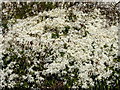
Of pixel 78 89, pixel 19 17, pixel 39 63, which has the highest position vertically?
pixel 19 17

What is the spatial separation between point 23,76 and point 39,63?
3.69 ft

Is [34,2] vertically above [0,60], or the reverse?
[34,2]

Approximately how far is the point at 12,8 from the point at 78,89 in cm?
948

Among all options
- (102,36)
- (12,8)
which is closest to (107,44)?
(102,36)

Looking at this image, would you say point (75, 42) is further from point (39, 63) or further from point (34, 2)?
point (34, 2)

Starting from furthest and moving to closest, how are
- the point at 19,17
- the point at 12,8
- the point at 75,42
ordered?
the point at 12,8, the point at 19,17, the point at 75,42

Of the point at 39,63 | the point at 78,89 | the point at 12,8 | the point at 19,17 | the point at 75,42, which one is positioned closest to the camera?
the point at 78,89

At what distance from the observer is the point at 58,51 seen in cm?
1362

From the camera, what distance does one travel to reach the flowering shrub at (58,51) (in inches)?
482

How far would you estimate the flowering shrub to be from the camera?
12.2 m

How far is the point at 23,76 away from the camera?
484 inches

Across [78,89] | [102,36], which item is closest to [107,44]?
[102,36]

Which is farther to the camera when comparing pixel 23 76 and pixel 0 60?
pixel 0 60

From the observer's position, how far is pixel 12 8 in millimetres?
19234
